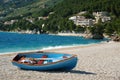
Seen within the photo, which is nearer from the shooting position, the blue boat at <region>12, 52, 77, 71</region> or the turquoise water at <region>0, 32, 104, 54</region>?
the blue boat at <region>12, 52, 77, 71</region>

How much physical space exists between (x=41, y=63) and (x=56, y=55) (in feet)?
4.88

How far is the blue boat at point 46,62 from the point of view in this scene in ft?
76.0

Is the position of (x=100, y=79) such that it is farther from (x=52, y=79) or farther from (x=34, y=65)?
(x=34, y=65)

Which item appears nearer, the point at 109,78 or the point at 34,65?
the point at 109,78

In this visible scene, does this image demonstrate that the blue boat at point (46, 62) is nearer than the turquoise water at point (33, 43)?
Yes

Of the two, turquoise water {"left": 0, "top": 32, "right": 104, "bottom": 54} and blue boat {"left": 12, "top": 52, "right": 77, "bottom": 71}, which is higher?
blue boat {"left": 12, "top": 52, "right": 77, "bottom": 71}

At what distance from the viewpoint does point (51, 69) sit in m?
23.5

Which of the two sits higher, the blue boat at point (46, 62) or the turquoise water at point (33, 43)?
the blue boat at point (46, 62)

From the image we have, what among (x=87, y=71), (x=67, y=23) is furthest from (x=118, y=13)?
(x=87, y=71)

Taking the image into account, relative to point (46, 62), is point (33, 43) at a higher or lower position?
lower

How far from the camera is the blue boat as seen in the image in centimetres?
2316

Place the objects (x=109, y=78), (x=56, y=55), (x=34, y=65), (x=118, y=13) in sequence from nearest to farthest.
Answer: (x=109, y=78), (x=34, y=65), (x=56, y=55), (x=118, y=13)

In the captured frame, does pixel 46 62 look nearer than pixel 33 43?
Yes

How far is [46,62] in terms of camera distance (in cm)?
2405
